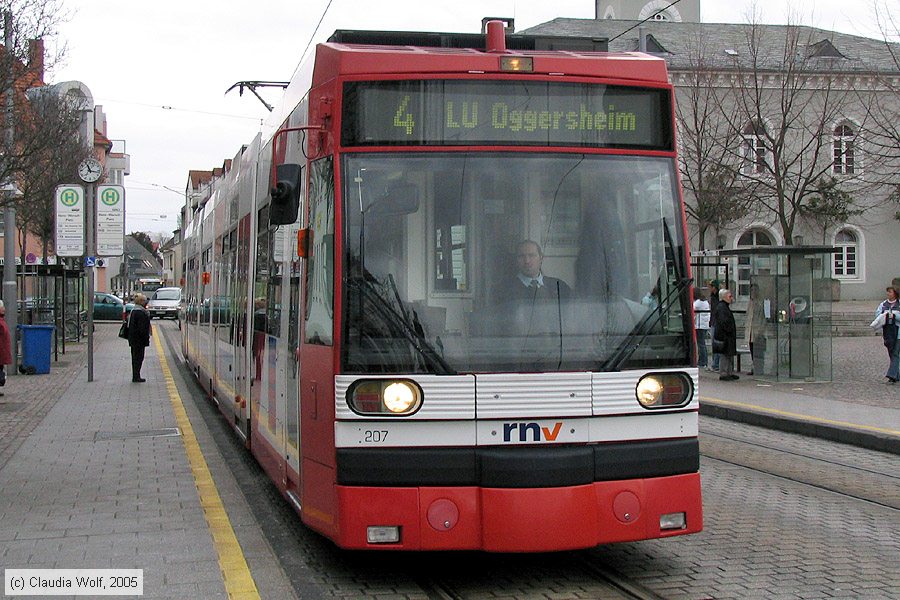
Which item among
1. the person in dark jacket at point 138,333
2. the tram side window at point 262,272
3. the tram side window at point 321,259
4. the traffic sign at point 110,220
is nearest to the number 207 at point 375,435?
the tram side window at point 321,259

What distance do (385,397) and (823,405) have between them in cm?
1157

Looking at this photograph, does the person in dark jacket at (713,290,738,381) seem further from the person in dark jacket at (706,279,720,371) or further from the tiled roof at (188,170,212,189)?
the tiled roof at (188,170,212,189)

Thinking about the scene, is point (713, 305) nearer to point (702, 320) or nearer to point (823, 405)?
point (702, 320)

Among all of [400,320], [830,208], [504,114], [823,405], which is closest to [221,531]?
[400,320]

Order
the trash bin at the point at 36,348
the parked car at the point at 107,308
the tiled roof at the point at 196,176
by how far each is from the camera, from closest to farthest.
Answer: the trash bin at the point at 36,348 → the parked car at the point at 107,308 → the tiled roof at the point at 196,176

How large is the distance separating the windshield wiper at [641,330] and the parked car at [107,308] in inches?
1861

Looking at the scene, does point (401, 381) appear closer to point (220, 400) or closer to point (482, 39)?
point (482, 39)

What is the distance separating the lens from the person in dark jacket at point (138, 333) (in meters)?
20.1

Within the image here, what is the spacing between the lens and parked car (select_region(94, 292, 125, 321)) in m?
50.8

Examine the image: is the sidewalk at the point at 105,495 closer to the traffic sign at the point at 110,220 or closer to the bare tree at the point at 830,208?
the traffic sign at the point at 110,220

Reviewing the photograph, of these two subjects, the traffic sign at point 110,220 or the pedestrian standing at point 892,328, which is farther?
the traffic sign at point 110,220

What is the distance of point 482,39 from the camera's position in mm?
6945

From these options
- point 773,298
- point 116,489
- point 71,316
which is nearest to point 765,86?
point 773,298

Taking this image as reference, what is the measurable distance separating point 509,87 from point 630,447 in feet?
6.79
